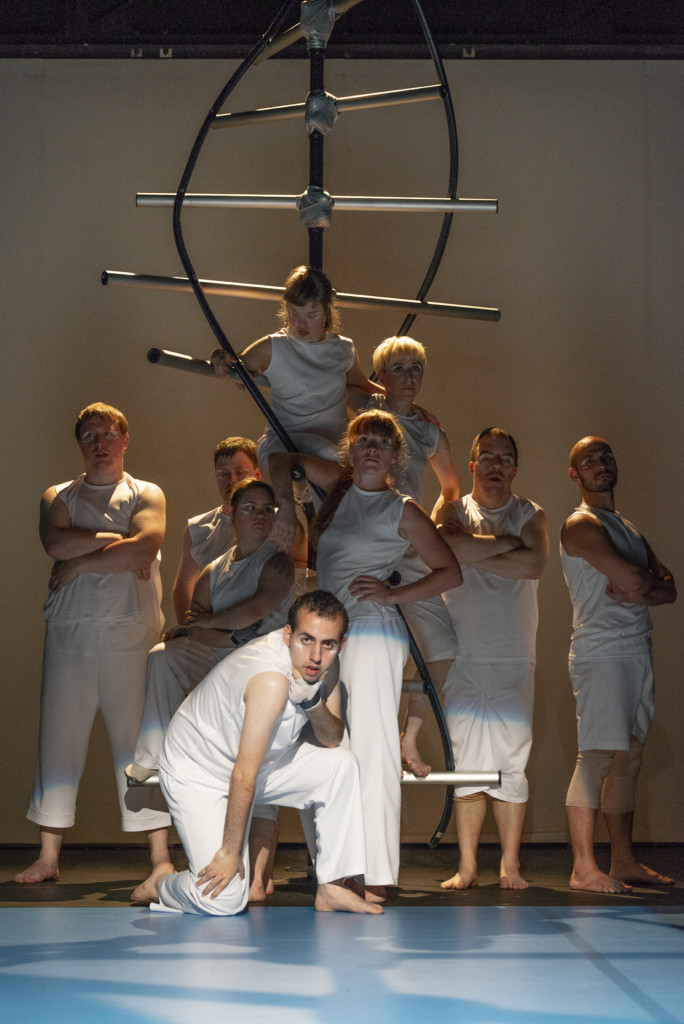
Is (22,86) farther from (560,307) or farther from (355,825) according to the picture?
(355,825)

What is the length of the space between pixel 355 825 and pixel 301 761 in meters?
0.24

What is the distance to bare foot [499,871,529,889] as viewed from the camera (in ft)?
13.4

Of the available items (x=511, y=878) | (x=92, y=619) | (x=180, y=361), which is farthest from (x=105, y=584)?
(x=511, y=878)

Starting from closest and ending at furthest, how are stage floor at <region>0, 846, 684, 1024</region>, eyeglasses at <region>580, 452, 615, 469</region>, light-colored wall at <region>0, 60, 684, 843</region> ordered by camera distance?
stage floor at <region>0, 846, 684, 1024</region> < eyeglasses at <region>580, 452, 615, 469</region> < light-colored wall at <region>0, 60, 684, 843</region>

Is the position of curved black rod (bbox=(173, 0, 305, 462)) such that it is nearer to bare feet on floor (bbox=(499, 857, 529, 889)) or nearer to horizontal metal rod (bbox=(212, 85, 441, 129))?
horizontal metal rod (bbox=(212, 85, 441, 129))

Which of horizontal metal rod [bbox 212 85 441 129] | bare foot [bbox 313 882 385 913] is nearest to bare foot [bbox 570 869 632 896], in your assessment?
bare foot [bbox 313 882 385 913]

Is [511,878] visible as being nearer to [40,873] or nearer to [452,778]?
[452,778]

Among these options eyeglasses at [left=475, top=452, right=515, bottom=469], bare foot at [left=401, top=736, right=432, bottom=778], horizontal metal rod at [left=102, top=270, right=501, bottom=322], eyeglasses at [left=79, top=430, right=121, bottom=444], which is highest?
horizontal metal rod at [left=102, top=270, right=501, bottom=322]

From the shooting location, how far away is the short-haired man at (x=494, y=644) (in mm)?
4180

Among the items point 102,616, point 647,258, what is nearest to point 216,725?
point 102,616

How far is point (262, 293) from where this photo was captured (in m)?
3.96

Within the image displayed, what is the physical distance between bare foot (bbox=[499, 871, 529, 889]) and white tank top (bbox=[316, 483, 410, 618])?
3.38 feet

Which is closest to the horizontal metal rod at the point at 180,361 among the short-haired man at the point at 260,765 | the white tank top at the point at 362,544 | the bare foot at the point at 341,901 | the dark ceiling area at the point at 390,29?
the white tank top at the point at 362,544

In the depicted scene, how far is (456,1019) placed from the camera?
7.79 feet
